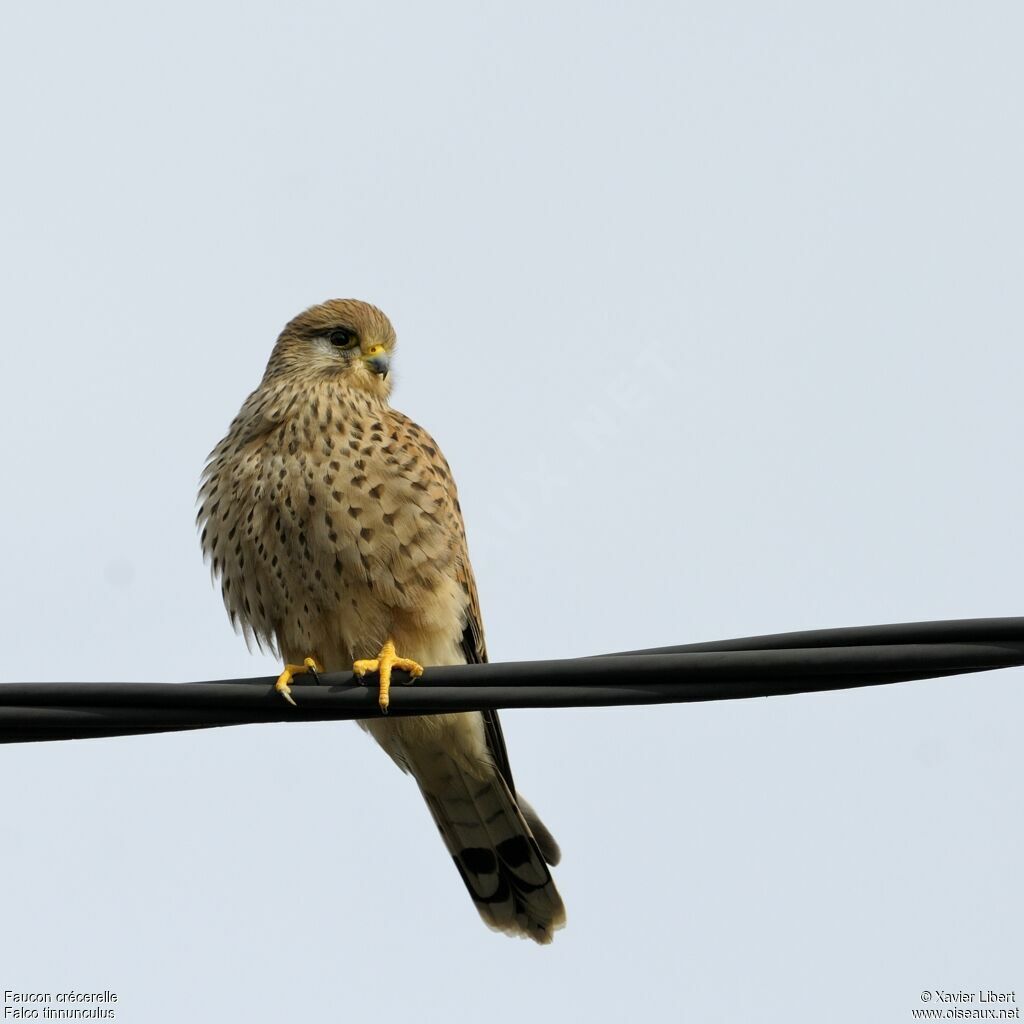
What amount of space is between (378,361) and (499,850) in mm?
1706

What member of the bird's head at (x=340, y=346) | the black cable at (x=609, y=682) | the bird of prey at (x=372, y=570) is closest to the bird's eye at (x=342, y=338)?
the bird's head at (x=340, y=346)

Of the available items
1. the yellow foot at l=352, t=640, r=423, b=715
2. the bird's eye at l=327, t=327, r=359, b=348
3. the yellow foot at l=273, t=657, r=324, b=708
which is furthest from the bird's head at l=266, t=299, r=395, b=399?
the yellow foot at l=352, t=640, r=423, b=715

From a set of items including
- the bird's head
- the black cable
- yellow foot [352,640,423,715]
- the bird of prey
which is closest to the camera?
the black cable

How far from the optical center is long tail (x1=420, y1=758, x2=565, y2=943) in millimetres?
5324

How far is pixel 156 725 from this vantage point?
3.07 meters

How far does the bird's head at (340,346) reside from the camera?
5.55m

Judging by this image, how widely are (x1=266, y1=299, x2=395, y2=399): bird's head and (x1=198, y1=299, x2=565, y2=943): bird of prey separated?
0.04ft

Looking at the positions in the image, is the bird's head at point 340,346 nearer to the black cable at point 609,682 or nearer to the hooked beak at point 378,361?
the hooked beak at point 378,361

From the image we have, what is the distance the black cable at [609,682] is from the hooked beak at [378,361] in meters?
2.51

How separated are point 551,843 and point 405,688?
7.56ft

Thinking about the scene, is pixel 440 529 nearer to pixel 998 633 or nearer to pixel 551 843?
pixel 551 843

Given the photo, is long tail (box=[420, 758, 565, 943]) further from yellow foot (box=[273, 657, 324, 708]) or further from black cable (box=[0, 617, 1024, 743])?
black cable (box=[0, 617, 1024, 743])

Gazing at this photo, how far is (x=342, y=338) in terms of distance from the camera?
5.79m

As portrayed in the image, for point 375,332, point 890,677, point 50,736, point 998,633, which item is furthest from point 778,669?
point 375,332
